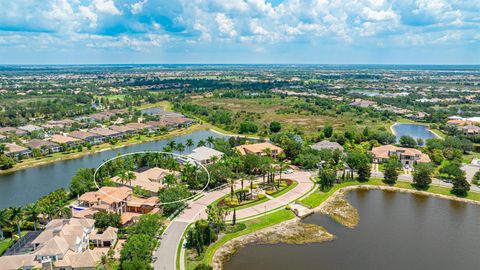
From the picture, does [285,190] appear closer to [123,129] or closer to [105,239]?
[105,239]

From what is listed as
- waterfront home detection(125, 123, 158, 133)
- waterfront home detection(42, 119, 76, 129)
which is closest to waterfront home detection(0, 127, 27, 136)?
waterfront home detection(42, 119, 76, 129)

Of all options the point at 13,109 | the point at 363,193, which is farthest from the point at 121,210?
the point at 13,109

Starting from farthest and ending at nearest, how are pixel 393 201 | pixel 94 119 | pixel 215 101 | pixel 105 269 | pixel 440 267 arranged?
1. pixel 215 101
2. pixel 94 119
3. pixel 393 201
4. pixel 440 267
5. pixel 105 269

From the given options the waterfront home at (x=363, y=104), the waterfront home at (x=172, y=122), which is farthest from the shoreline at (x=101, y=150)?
the waterfront home at (x=363, y=104)

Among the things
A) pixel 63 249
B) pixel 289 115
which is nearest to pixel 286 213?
pixel 63 249

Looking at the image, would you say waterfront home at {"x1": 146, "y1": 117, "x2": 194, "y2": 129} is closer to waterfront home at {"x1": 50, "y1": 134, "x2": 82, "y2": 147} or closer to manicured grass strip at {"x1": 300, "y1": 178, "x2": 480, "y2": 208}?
waterfront home at {"x1": 50, "y1": 134, "x2": 82, "y2": 147}

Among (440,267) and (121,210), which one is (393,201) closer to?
(440,267)
